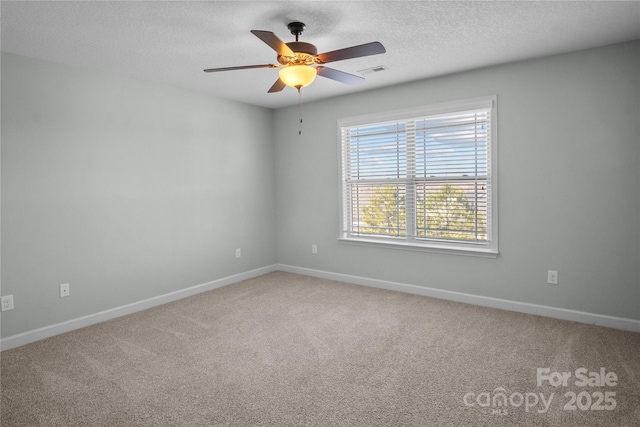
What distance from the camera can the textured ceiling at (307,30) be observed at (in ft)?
7.91

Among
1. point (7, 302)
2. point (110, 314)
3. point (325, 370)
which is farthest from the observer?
point (110, 314)

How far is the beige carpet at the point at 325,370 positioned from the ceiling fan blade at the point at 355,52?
6.70ft

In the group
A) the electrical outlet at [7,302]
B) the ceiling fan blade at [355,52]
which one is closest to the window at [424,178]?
the ceiling fan blade at [355,52]

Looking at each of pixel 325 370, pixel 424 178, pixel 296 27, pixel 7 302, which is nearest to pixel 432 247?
pixel 424 178

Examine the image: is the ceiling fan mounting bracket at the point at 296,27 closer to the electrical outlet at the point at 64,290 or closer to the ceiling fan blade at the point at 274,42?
the ceiling fan blade at the point at 274,42

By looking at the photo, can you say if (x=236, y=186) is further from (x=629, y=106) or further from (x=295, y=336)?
(x=629, y=106)

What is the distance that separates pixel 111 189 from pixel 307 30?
7.91 ft

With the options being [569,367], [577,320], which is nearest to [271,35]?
[569,367]

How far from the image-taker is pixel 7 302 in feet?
10.0

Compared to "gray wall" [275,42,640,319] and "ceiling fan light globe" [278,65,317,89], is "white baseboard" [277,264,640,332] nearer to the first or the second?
"gray wall" [275,42,640,319]

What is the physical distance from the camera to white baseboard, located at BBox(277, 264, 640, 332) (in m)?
3.20

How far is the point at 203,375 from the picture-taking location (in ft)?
8.36

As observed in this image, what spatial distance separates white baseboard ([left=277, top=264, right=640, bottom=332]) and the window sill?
0.42 metres

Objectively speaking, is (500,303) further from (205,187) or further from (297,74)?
(205,187)
